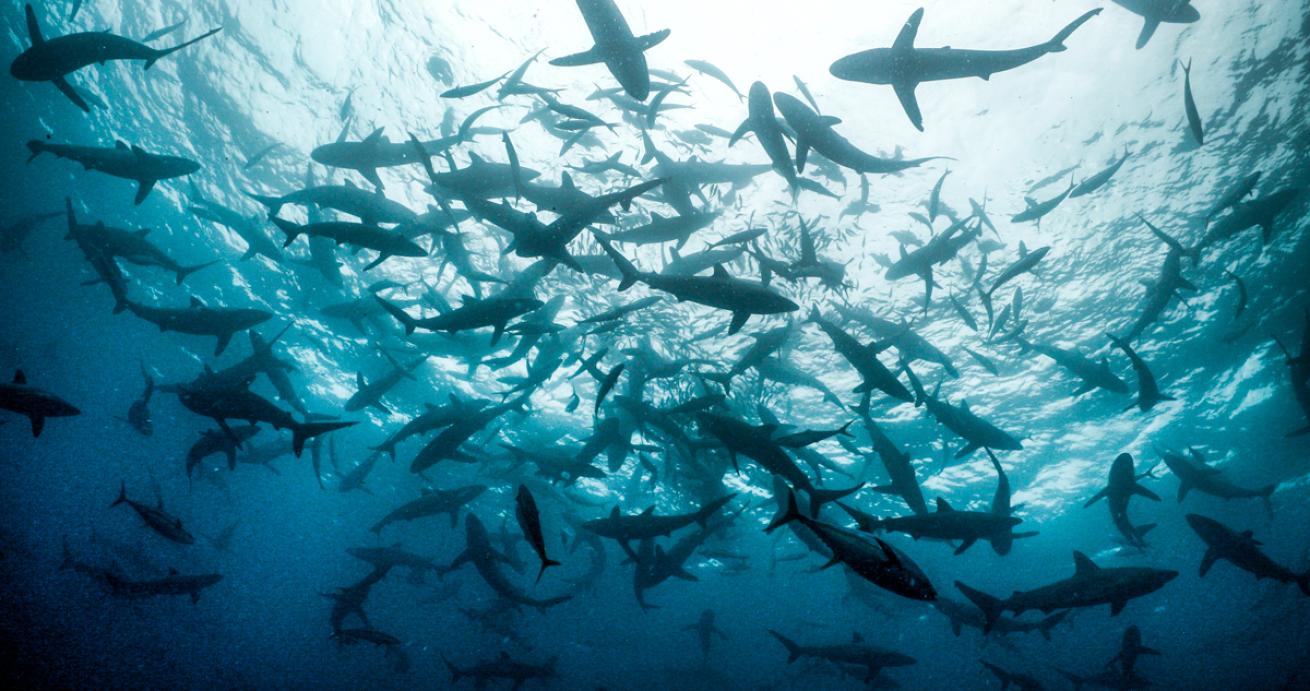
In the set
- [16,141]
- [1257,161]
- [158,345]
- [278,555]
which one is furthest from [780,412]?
[278,555]

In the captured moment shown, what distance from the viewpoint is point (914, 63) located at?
4832 millimetres

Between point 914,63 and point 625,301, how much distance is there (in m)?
9.29

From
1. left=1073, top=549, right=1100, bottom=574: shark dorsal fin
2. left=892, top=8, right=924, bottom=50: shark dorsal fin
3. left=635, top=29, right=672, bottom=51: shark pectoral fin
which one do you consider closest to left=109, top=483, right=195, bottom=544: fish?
left=635, top=29, right=672, bottom=51: shark pectoral fin

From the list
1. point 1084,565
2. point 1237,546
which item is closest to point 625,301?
point 1084,565

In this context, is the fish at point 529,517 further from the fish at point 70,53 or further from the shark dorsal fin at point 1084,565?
the shark dorsal fin at point 1084,565

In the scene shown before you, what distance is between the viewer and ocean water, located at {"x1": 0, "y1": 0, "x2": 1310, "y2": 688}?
9.48m

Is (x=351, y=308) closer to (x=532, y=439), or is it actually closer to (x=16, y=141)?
(x=532, y=439)

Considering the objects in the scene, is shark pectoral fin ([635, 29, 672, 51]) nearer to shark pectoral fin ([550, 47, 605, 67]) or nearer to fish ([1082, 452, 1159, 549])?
shark pectoral fin ([550, 47, 605, 67])

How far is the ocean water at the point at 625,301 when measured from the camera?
9.48 meters

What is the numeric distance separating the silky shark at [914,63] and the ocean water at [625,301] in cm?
252

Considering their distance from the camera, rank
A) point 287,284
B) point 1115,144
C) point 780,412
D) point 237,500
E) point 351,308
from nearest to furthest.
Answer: point 1115,144
point 351,308
point 287,284
point 780,412
point 237,500

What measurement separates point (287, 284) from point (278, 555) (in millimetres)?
24644

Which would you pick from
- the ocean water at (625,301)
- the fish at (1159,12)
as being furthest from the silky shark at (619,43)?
the fish at (1159,12)

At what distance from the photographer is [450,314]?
21.5 ft
